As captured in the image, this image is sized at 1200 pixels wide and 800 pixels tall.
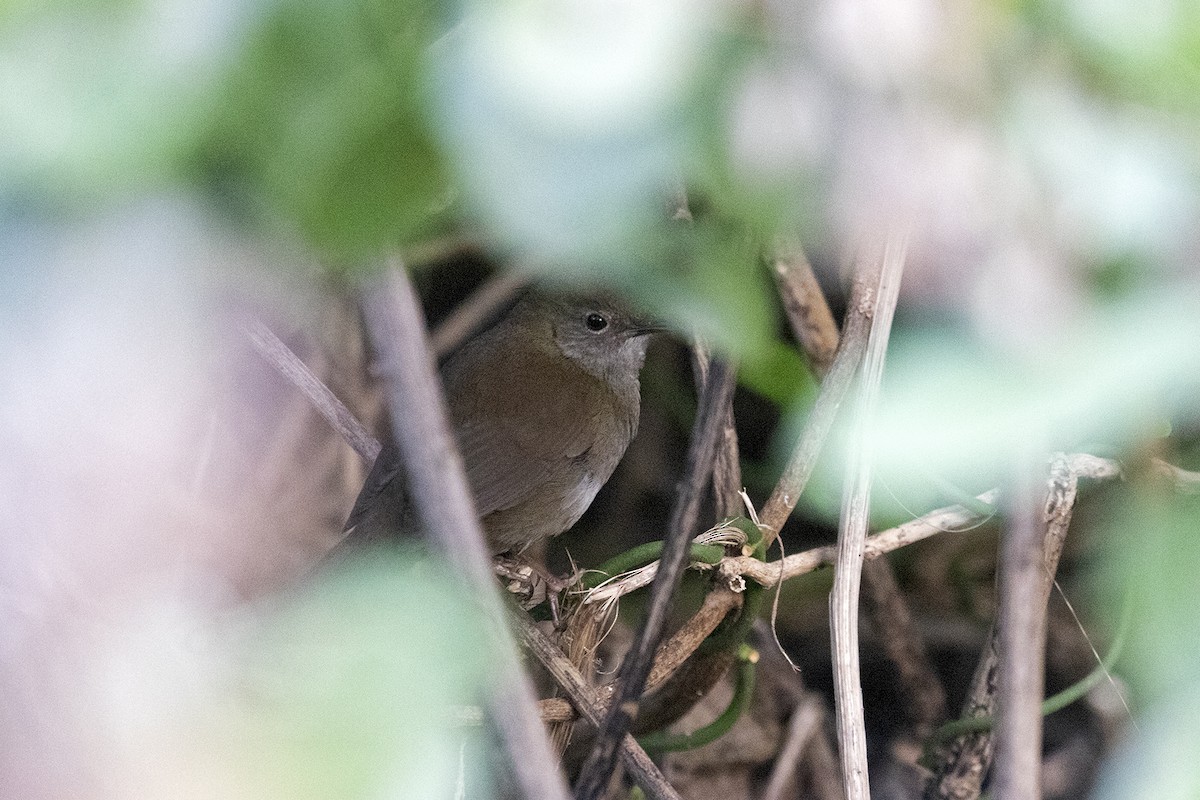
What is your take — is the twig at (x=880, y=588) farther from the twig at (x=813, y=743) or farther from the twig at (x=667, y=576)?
the twig at (x=667, y=576)

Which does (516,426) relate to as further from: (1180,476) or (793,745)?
(1180,476)

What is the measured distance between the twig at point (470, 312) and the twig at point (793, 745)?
139 centimetres

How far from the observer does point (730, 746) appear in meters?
3.09

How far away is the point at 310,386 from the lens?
2104mm

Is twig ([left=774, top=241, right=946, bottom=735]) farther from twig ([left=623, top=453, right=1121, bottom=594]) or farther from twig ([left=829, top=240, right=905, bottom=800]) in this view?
twig ([left=829, top=240, right=905, bottom=800])

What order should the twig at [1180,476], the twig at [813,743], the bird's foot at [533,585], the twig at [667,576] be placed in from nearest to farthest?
the twig at [667,576]
the twig at [1180,476]
the bird's foot at [533,585]
the twig at [813,743]

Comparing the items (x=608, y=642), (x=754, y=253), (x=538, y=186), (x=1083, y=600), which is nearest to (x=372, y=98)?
(x=538, y=186)

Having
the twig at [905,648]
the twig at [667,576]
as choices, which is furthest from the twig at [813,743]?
the twig at [667,576]

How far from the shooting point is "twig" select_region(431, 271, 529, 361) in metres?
3.11

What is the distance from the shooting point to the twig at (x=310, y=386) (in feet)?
6.31

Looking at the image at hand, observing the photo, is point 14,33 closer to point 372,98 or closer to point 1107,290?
point 372,98

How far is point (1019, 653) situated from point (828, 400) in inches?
46.5

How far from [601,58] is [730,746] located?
9.08 feet

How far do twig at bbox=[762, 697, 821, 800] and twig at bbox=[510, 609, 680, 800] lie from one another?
107cm
